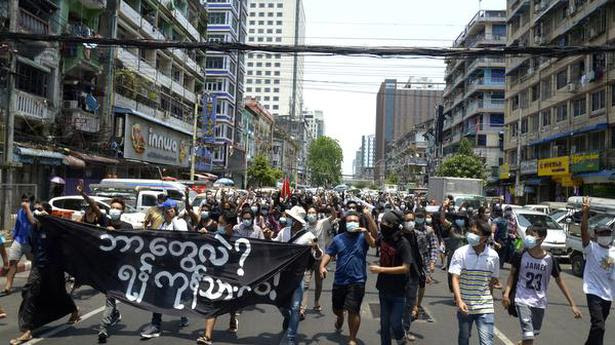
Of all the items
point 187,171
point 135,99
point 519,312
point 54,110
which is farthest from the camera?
point 187,171

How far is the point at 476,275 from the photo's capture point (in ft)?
18.4

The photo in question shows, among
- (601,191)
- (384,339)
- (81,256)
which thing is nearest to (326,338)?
(384,339)

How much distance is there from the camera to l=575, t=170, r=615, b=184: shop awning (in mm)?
30369

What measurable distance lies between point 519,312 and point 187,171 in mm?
45671

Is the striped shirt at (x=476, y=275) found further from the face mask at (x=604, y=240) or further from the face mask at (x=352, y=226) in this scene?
the face mask at (x=604, y=240)

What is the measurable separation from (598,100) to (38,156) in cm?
3048

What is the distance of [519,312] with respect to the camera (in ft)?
19.5

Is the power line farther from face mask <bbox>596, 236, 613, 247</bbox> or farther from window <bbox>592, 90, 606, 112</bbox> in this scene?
window <bbox>592, 90, 606, 112</bbox>

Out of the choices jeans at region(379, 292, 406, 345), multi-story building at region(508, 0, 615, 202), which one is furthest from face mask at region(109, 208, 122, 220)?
multi-story building at region(508, 0, 615, 202)

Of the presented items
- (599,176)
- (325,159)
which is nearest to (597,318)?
(599,176)

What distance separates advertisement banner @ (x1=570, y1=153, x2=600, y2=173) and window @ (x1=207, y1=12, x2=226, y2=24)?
42.2 metres

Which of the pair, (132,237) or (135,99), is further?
(135,99)

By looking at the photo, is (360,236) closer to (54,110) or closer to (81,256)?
(81,256)

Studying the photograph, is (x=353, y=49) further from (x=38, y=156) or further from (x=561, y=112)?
(x=561, y=112)
